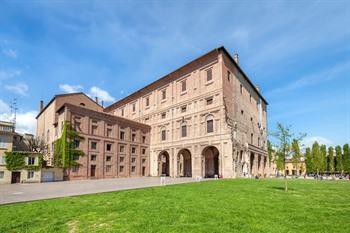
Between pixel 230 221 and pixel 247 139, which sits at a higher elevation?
pixel 247 139

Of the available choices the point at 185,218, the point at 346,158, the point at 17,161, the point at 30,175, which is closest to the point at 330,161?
the point at 346,158

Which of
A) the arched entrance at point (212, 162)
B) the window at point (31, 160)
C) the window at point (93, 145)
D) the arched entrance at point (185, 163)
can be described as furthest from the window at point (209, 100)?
the window at point (31, 160)

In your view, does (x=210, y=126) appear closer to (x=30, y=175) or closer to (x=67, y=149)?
(x=67, y=149)

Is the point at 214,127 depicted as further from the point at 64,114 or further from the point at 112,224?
the point at 112,224

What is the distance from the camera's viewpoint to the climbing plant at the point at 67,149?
118 feet

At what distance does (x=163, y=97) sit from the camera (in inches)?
1832

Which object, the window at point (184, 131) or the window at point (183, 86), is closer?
the window at point (184, 131)

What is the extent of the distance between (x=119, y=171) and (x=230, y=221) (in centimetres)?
3813

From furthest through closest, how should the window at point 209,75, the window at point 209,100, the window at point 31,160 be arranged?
the window at point 209,75, the window at point 209,100, the window at point 31,160

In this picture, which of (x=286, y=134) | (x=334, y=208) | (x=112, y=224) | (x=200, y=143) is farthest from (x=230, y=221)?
(x=200, y=143)

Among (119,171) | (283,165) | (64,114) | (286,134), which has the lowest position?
(119,171)

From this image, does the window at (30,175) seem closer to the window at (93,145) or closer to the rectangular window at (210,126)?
the window at (93,145)

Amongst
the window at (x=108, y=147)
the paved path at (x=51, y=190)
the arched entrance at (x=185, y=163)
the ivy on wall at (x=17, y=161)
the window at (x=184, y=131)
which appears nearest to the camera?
the paved path at (x=51, y=190)

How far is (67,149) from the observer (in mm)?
36188
